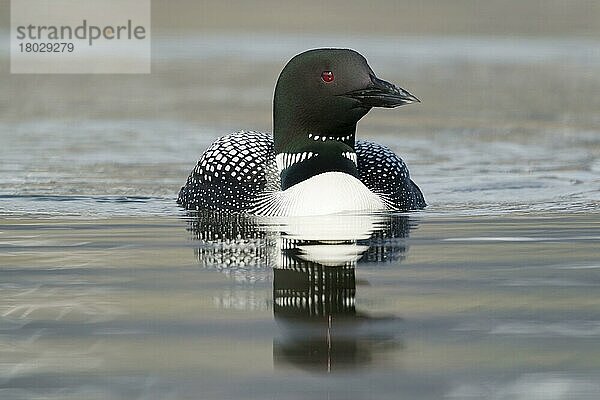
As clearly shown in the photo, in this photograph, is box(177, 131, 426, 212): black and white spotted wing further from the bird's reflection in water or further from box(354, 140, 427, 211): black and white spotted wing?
the bird's reflection in water

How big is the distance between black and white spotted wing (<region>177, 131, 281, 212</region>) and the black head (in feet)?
0.58

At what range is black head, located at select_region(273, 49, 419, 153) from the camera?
8.30 meters

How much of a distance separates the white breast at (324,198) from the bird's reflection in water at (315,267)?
12 centimetres

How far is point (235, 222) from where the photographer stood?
8.31 m

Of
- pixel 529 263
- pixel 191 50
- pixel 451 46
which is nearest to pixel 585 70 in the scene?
pixel 451 46

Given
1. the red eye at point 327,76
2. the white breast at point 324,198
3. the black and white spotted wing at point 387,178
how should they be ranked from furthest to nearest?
1. the black and white spotted wing at point 387,178
2. the red eye at point 327,76
3. the white breast at point 324,198

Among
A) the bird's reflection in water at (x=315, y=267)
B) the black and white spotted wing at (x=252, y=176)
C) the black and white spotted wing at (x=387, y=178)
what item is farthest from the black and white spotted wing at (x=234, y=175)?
the black and white spotted wing at (x=387, y=178)

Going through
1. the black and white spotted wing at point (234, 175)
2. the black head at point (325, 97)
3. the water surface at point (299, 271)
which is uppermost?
the black head at point (325, 97)

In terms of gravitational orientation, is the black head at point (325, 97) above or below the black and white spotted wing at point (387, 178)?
above

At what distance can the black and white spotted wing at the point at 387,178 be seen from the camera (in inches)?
344

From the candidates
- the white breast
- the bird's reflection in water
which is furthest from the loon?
the bird's reflection in water

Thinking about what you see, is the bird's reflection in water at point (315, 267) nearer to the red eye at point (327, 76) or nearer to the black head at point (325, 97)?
the black head at point (325, 97)

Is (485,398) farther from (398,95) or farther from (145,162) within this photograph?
(145,162)

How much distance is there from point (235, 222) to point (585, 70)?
9933 millimetres
